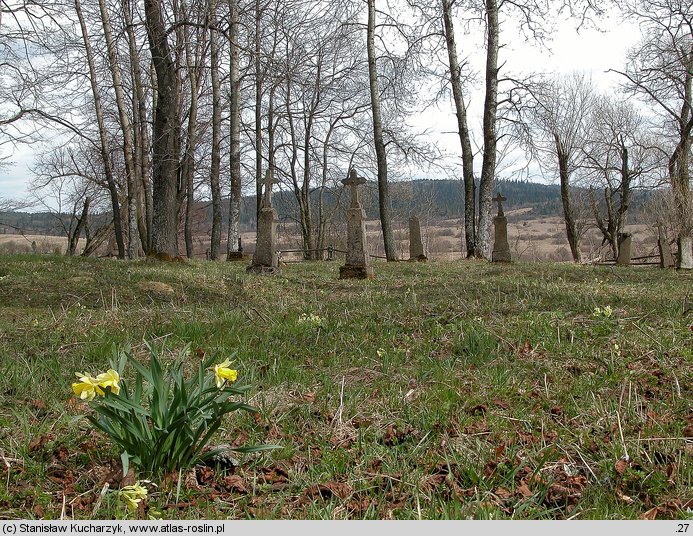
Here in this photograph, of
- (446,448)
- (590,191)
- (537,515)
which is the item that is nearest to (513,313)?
(446,448)

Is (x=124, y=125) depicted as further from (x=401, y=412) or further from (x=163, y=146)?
(x=401, y=412)

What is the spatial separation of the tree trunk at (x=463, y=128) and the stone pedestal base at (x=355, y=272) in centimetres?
693

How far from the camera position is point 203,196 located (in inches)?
1297

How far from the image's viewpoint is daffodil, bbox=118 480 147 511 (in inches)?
83.6

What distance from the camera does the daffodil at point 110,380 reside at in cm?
224

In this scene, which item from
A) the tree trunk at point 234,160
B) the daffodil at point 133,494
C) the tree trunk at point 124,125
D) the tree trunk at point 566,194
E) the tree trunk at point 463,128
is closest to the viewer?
the daffodil at point 133,494

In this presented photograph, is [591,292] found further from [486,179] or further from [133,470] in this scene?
[486,179]

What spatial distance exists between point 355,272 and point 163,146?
5254 mm

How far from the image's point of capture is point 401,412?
3.41 m

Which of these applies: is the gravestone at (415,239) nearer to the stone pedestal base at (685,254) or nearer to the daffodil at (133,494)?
the stone pedestal base at (685,254)

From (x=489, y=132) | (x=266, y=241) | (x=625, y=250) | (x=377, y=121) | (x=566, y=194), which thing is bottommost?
(x=625, y=250)

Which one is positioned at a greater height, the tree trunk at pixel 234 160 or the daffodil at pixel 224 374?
the tree trunk at pixel 234 160

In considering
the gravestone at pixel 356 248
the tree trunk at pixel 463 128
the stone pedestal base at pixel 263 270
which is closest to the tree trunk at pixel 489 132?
the tree trunk at pixel 463 128

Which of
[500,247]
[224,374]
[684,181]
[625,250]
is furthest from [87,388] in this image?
[684,181]
